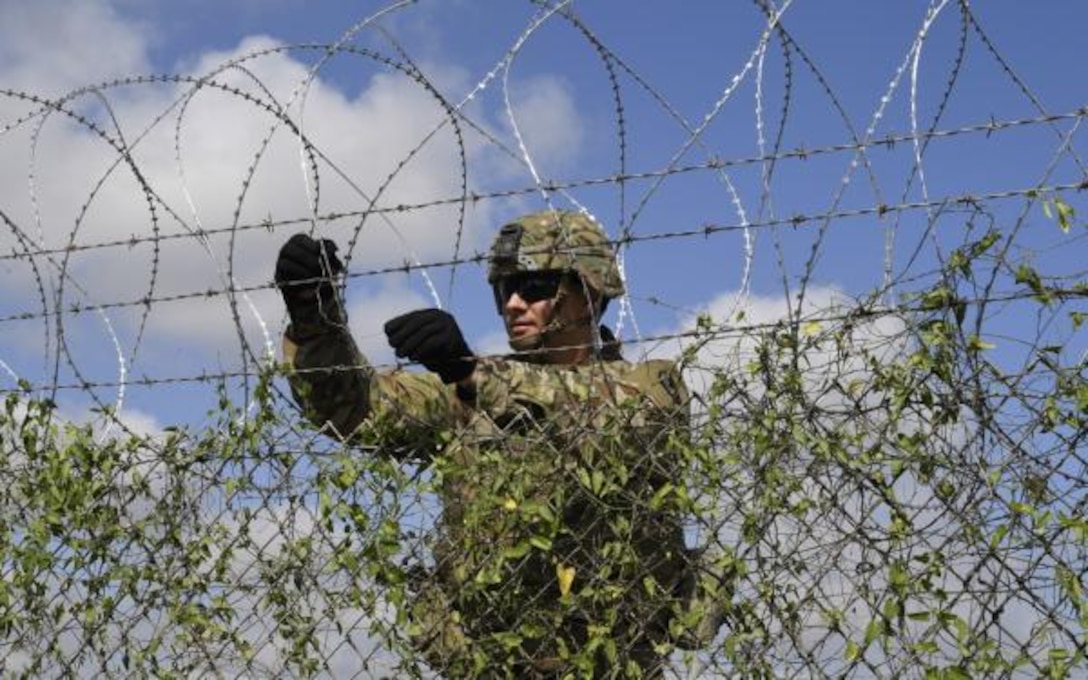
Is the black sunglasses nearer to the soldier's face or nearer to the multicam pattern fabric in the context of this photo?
the soldier's face

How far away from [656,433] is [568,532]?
1.15ft

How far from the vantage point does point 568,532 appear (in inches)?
183

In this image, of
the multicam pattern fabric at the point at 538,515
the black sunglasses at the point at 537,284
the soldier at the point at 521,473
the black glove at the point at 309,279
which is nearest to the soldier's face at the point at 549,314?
the black sunglasses at the point at 537,284

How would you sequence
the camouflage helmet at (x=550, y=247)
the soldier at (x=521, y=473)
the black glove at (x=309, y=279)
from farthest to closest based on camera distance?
the camouflage helmet at (x=550, y=247) < the black glove at (x=309, y=279) < the soldier at (x=521, y=473)

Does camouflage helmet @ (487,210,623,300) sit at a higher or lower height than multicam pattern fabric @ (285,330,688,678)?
higher

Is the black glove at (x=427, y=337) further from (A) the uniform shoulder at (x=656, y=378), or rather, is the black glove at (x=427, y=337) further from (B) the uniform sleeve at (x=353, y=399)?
(A) the uniform shoulder at (x=656, y=378)

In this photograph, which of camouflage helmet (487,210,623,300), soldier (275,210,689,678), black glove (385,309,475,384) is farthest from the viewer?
camouflage helmet (487,210,623,300)

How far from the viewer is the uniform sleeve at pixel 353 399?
16.3 feet

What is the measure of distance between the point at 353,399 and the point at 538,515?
74 centimetres

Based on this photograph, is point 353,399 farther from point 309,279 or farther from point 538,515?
point 538,515

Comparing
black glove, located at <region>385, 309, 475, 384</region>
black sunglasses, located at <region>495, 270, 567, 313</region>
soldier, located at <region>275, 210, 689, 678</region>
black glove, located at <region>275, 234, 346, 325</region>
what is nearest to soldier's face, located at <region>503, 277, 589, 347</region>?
black sunglasses, located at <region>495, 270, 567, 313</region>

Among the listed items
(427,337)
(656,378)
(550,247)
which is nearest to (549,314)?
(550,247)

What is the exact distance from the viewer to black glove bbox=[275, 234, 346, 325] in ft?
16.4

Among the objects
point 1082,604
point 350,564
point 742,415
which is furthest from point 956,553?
point 350,564
